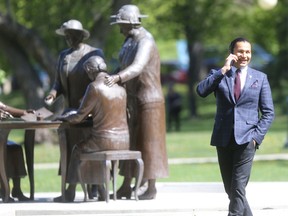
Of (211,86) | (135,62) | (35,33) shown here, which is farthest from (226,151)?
(35,33)

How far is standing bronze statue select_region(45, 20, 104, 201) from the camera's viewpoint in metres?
13.6

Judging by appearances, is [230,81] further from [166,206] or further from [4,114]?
[4,114]

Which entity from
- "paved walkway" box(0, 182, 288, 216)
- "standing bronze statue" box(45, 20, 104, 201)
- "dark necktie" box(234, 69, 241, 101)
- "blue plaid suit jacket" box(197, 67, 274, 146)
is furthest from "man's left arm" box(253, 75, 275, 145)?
"standing bronze statue" box(45, 20, 104, 201)

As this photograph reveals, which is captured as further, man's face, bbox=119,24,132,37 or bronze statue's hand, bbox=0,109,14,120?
man's face, bbox=119,24,132,37

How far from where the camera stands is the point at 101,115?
42.4 feet

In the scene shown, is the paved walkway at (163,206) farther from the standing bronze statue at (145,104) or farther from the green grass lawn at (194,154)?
the green grass lawn at (194,154)

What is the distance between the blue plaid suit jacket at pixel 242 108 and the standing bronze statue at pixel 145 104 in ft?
8.71

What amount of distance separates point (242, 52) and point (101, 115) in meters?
2.80

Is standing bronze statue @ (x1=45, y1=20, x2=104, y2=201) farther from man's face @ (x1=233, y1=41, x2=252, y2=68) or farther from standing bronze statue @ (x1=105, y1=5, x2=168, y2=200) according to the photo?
man's face @ (x1=233, y1=41, x2=252, y2=68)

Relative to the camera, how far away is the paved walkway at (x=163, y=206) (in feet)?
39.6

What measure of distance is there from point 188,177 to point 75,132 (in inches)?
220

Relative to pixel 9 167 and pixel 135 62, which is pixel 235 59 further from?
pixel 9 167

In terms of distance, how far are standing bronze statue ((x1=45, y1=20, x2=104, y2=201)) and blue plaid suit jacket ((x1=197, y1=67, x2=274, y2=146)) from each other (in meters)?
3.24

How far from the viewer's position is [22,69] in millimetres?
29031
